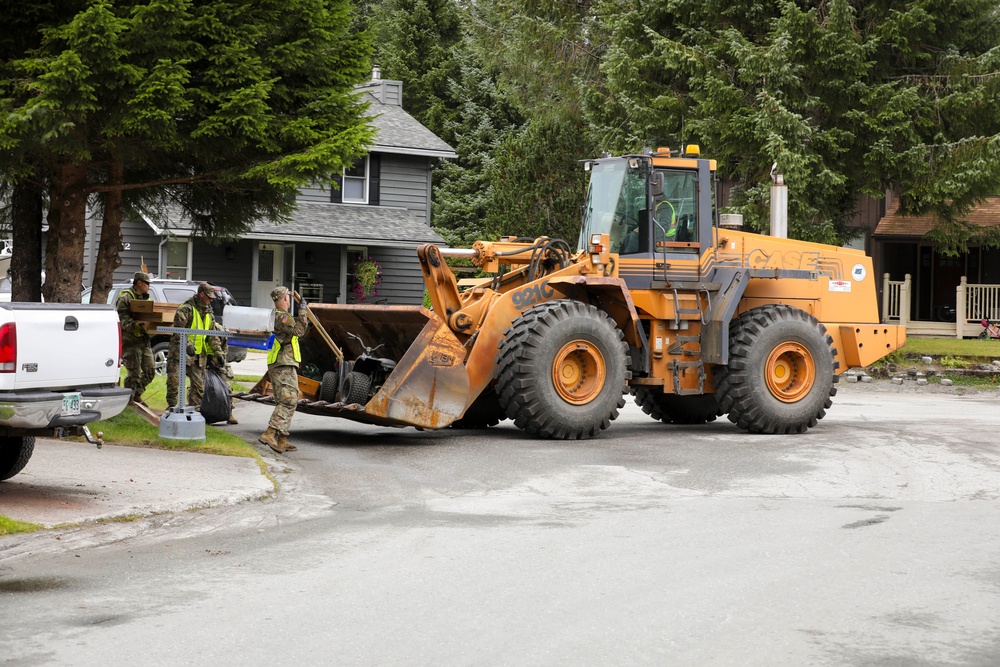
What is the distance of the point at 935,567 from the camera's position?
795 cm

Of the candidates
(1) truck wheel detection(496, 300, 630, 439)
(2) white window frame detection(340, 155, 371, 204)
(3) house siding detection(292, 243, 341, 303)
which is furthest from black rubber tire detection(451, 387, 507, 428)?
(2) white window frame detection(340, 155, 371, 204)

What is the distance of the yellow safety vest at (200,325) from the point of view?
14.7 meters

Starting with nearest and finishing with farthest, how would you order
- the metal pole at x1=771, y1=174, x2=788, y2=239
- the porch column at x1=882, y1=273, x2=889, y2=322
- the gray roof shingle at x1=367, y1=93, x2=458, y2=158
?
the metal pole at x1=771, y1=174, x2=788, y2=239 → the porch column at x1=882, y1=273, x2=889, y2=322 → the gray roof shingle at x1=367, y1=93, x2=458, y2=158

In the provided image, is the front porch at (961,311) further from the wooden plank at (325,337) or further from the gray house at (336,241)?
the wooden plank at (325,337)

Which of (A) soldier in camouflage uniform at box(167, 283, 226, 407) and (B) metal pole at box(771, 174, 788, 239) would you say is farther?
(B) metal pole at box(771, 174, 788, 239)

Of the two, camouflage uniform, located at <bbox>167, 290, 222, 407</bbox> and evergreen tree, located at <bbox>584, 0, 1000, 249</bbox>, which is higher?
evergreen tree, located at <bbox>584, 0, 1000, 249</bbox>

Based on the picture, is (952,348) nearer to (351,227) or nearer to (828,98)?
(828,98)

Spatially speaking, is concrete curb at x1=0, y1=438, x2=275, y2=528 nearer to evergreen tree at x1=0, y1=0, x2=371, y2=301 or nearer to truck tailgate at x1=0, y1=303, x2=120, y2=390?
truck tailgate at x1=0, y1=303, x2=120, y2=390

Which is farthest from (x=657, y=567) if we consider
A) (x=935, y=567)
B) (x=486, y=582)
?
(x=935, y=567)

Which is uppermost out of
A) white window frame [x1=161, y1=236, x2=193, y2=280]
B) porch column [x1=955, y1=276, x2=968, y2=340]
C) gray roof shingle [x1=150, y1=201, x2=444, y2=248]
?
gray roof shingle [x1=150, y1=201, x2=444, y2=248]

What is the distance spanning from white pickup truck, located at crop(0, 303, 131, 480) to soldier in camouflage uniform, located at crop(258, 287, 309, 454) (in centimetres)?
334

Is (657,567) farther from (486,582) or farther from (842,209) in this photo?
(842,209)

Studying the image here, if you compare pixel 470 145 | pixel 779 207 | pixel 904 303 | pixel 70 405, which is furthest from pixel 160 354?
pixel 470 145

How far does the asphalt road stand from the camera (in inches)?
238
